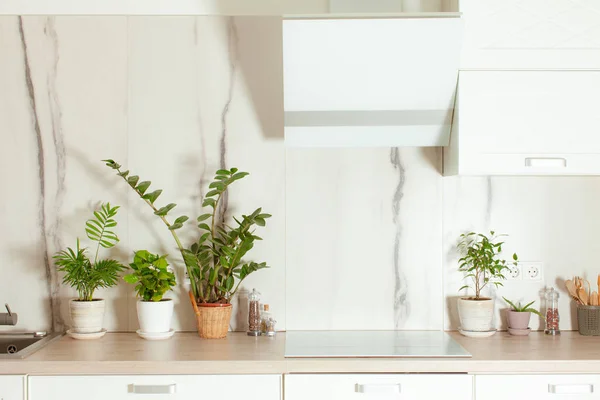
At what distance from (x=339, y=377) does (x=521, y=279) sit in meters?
0.95

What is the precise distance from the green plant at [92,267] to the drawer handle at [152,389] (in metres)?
0.48

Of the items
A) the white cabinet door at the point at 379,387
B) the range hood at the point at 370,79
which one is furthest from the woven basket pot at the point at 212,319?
the range hood at the point at 370,79

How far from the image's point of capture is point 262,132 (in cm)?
263

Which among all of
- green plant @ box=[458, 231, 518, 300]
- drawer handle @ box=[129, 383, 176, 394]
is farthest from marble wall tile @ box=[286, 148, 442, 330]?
drawer handle @ box=[129, 383, 176, 394]

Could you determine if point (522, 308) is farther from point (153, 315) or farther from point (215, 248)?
point (153, 315)

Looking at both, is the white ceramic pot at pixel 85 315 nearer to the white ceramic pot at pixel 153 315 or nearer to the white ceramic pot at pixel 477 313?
the white ceramic pot at pixel 153 315

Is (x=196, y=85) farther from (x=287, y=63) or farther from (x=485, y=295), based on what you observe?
(x=485, y=295)

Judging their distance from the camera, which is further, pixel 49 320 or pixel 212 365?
pixel 49 320

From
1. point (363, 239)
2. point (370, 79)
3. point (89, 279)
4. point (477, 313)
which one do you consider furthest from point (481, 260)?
point (89, 279)

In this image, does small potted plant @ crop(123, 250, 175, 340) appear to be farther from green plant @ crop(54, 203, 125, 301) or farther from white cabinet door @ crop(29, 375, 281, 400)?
white cabinet door @ crop(29, 375, 281, 400)

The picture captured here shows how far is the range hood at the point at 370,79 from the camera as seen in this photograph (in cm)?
224

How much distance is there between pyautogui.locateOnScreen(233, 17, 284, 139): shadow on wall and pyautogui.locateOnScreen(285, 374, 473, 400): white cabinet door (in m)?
1.04

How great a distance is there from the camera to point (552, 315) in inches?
100

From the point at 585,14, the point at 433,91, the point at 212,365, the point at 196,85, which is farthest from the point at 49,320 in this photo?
the point at 585,14
